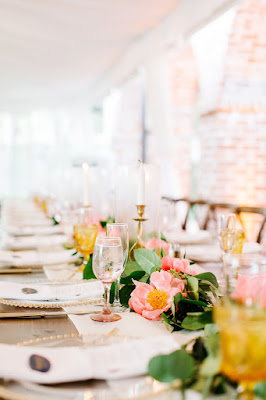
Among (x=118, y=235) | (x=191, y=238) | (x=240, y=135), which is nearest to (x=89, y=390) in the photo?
(x=118, y=235)

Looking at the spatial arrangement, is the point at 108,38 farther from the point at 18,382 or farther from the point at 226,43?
the point at 18,382

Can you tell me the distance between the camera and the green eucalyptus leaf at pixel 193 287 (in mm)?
968

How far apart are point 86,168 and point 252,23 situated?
10.5ft

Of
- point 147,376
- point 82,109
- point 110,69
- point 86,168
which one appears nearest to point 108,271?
point 147,376

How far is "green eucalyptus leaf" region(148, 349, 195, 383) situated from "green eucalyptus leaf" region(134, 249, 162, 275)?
428mm

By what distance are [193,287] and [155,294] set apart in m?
0.08

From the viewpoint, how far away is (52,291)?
1.18 metres

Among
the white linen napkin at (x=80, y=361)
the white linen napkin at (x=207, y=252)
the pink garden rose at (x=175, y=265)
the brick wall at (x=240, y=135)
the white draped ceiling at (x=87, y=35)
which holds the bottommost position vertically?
the white linen napkin at (x=207, y=252)

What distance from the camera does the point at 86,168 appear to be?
202cm

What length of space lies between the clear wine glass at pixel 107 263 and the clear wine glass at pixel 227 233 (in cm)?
53

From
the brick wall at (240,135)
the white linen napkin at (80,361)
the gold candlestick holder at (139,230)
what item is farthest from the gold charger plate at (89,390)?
the brick wall at (240,135)

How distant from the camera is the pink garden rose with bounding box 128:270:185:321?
973mm

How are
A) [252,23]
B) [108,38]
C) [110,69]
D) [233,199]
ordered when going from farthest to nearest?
[110,69] < [108,38] < [233,199] < [252,23]

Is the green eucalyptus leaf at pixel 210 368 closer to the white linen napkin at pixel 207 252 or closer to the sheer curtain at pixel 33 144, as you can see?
the white linen napkin at pixel 207 252
